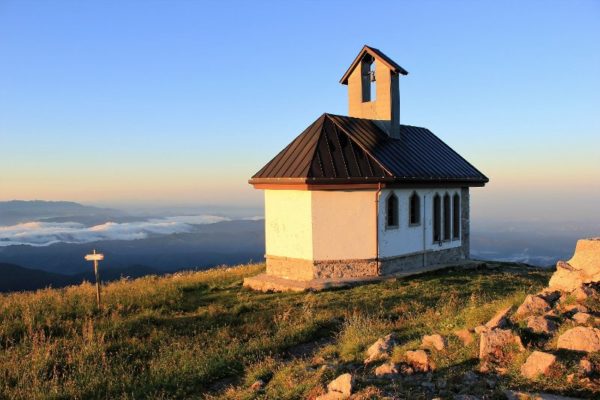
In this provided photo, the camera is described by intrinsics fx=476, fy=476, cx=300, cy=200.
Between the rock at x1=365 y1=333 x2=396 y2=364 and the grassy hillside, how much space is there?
0.58 feet

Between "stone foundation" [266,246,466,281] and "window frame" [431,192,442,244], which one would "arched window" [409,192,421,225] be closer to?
"window frame" [431,192,442,244]

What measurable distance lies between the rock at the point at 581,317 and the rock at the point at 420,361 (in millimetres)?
2058

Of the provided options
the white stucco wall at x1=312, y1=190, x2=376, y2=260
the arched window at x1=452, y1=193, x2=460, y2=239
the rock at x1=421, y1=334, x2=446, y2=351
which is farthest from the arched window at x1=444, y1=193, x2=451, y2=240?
the rock at x1=421, y1=334, x2=446, y2=351

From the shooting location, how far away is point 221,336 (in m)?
9.30

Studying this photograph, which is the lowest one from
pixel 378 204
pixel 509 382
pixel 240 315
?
pixel 240 315

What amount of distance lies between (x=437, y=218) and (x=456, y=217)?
1.60 m

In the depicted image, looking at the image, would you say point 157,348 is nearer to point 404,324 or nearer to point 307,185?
point 404,324

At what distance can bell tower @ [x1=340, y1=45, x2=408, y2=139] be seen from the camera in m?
18.4

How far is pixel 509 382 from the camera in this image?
5113mm

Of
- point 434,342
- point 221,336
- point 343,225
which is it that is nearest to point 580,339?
point 434,342

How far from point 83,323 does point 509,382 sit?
927cm

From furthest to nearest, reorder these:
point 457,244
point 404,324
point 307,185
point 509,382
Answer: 1. point 457,244
2. point 307,185
3. point 404,324
4. point 509,382

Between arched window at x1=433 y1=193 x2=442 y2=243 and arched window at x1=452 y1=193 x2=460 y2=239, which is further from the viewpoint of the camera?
arched window at x1=452 y1=193 x2=460 y2=239

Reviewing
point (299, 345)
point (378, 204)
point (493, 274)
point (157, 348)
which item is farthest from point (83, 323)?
point (493, 274)
